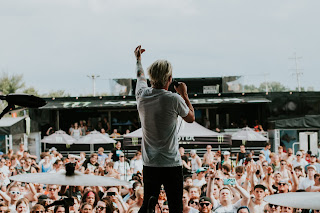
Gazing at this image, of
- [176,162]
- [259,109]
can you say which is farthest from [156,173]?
[259,109]

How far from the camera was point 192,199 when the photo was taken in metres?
6.80

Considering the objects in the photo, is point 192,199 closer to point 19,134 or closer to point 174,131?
point 174,131

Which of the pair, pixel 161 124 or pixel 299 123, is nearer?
pixel 161 124

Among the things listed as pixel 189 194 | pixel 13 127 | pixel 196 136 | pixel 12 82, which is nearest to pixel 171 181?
pixel 189 194

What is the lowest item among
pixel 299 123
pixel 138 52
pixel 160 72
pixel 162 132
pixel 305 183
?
pixel 305 183

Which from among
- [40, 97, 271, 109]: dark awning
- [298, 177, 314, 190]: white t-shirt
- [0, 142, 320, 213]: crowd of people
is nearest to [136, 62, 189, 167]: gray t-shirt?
[0, 142, 320, 213]: crowd of people

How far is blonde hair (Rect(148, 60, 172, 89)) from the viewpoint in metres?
2.88

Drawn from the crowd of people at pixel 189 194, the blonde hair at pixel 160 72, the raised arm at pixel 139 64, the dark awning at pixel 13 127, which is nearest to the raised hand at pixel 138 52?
the raised arm at pixel 139 64

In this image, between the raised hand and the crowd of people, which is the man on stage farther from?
the crowd of people

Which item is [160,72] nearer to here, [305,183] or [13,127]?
[305,183]

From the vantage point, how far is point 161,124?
289 centimetres

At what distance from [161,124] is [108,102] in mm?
20142

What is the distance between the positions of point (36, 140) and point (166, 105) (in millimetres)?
20275

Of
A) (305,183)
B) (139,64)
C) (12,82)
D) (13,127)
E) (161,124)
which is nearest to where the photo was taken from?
(161,124)
